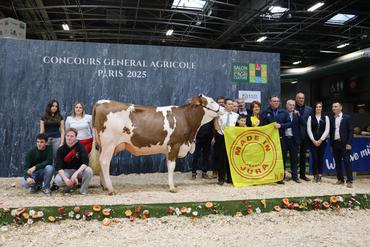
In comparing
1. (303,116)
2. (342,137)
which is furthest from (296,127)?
(342,137)

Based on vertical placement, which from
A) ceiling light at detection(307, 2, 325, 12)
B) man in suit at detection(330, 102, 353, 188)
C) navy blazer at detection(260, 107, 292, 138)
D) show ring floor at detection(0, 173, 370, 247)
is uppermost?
A: ceiling light at detection(307, 2, 325, 12)

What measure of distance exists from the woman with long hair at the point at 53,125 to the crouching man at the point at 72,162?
60 centimetres

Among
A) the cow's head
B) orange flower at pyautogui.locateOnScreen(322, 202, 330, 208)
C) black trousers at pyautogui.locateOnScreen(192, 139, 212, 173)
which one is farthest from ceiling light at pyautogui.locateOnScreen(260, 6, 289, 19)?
orange flower at pyautogui.locateOnScreen(322, 202, 330, 208)

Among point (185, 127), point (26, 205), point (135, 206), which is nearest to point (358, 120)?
point (185, 127)

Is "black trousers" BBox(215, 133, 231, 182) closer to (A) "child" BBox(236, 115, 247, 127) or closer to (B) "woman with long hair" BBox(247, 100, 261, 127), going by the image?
(A) "child" BBox(236, 115, 247, 127)

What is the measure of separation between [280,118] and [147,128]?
2420mm

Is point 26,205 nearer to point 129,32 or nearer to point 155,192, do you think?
point 155,192

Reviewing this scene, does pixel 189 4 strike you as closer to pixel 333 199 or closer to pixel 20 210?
pixel 333 199

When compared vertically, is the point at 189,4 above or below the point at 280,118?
above

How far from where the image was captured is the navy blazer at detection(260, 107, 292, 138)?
5907 millimetres

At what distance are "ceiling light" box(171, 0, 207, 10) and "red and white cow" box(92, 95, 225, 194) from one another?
21.4 ft

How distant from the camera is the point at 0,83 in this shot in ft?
21.5

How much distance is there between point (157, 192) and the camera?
16.7 feet

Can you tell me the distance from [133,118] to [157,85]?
7.45ft
